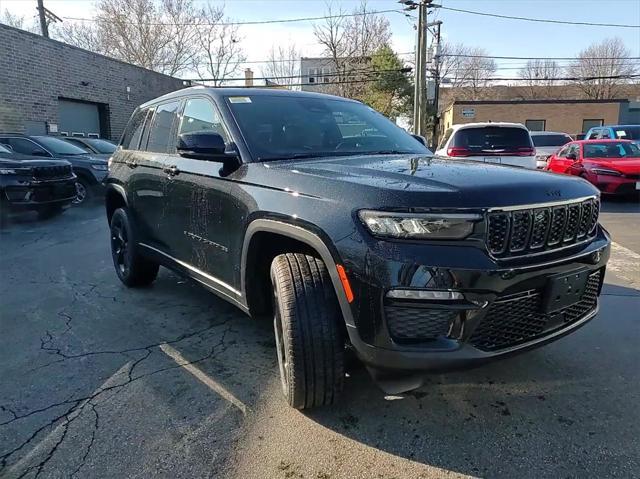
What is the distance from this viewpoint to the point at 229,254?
316cm

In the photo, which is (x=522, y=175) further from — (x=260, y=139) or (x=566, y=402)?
(x=260, y=139)

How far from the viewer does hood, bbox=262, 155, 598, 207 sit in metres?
2.18

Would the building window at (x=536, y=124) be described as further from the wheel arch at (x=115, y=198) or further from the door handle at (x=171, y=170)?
the door handle at (x=171, y=170)

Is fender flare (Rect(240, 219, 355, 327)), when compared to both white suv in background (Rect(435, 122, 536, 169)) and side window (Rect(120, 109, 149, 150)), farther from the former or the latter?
white suv in background (Rect(435, 122, 536, 169))

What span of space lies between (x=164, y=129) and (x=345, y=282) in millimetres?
2689

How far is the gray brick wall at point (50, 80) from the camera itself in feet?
47.4

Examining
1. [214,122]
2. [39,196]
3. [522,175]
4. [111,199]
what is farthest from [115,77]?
[522,175]

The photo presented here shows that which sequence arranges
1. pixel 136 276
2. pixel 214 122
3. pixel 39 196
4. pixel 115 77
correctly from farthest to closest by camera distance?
pixel 115 77
pixel 39 196
pixel 136 276
pixel 214 122

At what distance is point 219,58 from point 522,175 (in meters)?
38.6

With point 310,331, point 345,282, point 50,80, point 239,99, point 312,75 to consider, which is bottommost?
point 310,331

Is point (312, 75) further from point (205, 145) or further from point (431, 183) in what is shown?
point (431, 183)

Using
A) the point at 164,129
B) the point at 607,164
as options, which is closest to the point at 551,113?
the point at 607,164

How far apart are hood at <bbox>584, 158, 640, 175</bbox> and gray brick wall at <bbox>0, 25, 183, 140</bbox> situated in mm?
15415

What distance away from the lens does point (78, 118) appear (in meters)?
18.0
